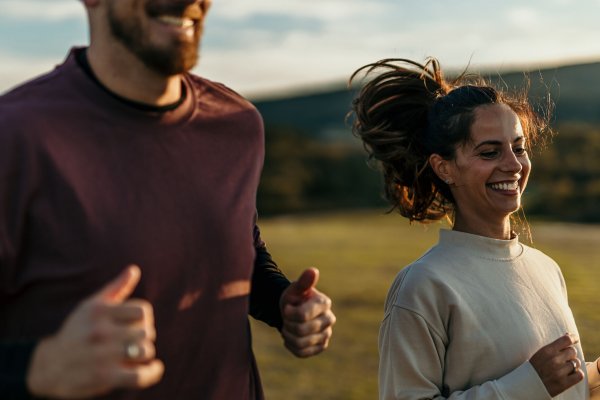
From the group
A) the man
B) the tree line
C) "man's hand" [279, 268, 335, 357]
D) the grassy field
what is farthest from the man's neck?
the tree line

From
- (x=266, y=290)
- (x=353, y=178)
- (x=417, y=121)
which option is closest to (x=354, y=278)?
A: (x=417, y=121)

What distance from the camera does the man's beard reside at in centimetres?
187

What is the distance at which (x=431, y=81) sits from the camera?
3289 mm

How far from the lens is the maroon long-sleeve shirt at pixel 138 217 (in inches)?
71.1

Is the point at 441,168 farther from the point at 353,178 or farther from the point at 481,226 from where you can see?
the point at 353,178

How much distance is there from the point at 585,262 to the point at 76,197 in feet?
57.2

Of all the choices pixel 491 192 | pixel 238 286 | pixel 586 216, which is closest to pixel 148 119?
pixel 238 286

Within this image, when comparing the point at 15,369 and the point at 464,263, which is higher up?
the point at 15,369

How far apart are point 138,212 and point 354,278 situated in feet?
53.8

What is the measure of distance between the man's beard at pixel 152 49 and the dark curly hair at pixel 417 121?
1281 mm

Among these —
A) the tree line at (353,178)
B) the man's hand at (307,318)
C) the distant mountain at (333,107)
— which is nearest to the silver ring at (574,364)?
the man's hand at (307,318)

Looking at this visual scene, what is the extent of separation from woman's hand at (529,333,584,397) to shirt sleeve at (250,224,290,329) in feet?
2.62

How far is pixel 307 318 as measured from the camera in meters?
2.08

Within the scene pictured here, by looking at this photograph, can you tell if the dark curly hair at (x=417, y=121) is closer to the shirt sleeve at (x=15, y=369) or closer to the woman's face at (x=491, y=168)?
the woman's face at (x=491, y=168)
